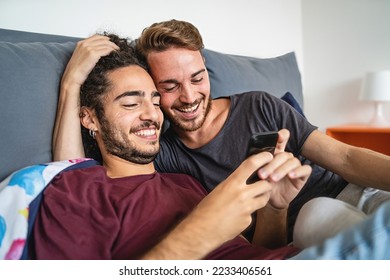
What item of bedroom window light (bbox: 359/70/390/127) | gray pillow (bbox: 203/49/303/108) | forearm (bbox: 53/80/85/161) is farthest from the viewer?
bedroom window light (bbox: 359/70/390/127)

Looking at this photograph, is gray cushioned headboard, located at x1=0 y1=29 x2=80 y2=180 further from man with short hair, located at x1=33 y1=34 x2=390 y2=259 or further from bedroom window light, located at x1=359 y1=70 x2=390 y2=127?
bedroom window light, located at x1=359 y1=70 x2=390 y2=127

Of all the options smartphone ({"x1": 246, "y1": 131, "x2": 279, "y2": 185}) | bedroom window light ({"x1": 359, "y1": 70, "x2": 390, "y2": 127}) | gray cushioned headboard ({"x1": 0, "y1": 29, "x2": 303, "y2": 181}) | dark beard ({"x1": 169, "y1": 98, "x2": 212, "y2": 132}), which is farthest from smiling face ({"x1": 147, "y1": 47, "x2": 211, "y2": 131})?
bedroom window light ({"x1": 359, "y1": 70, "x2": 390, "y2": 127})

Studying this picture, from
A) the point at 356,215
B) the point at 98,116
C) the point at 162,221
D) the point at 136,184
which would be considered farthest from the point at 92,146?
the point at 356,215

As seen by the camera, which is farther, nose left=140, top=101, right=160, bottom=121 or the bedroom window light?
the bedroom window light

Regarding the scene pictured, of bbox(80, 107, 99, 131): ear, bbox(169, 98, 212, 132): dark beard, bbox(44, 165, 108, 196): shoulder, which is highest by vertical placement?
bbox(80, 107, 99, 131): ear

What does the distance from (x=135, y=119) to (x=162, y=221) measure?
298 millimetres

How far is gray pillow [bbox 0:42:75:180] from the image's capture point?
708 mm

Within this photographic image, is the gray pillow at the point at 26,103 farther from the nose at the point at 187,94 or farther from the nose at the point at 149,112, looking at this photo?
the nose at the point at 187,94

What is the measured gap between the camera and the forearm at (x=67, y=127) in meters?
0.81

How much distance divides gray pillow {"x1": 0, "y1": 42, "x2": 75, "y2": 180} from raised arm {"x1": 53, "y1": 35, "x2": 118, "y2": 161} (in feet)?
0.06

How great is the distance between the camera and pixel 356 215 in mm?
600

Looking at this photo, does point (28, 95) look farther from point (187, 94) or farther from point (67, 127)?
point (187, 94)

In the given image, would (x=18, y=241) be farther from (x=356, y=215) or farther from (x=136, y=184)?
(x=356, y=215)
